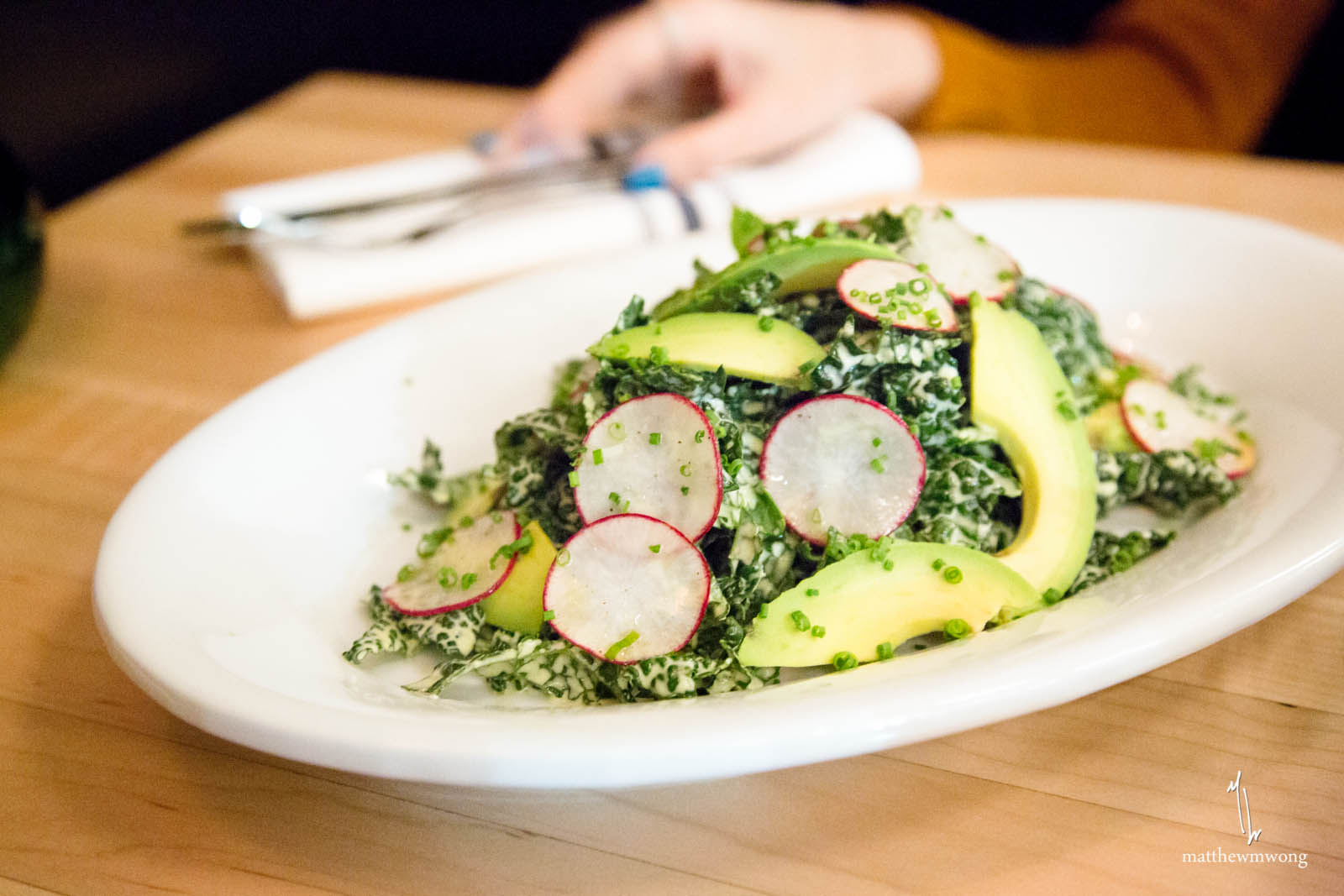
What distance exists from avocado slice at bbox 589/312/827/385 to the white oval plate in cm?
31

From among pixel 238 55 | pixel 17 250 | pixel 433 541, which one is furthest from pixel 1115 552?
pixel 238 55

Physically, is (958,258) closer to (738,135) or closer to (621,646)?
(621,646)

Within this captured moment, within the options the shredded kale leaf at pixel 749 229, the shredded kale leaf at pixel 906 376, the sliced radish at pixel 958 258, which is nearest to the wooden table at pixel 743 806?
the shredded kale leaf at pixel 906 376

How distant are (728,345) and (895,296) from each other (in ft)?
0.57

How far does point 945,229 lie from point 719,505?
499mm

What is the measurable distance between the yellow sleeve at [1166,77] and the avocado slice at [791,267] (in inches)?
58.6

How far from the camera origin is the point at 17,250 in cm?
148

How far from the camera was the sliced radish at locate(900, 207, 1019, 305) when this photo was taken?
111 centimetres

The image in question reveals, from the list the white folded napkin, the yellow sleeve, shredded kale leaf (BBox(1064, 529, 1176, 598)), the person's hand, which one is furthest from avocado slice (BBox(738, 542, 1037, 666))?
the yellow sleeve

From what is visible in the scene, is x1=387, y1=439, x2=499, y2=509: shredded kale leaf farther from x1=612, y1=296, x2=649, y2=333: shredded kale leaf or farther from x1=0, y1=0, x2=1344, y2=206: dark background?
x1=0, y1=0, x2=1344, y2=206: dark background

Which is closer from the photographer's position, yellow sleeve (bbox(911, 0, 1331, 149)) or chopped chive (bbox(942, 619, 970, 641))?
chopped chive (bbox(942, 619, 970, 641))

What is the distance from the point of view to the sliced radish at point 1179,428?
3.58 ft

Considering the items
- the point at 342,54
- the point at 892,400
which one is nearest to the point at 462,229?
the point at 892,400

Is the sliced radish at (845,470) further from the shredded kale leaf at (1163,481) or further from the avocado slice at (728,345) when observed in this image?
the shredded kale leaf at (1163,481)
